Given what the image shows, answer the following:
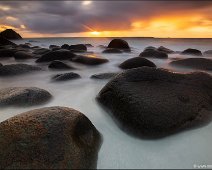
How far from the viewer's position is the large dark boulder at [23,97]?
329cm

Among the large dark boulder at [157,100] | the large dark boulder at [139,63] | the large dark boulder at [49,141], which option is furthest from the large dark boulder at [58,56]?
the large dark boulder at [49,141]

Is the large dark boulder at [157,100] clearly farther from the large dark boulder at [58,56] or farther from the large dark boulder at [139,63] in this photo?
the large dark boulder at [58,56]

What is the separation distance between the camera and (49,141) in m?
2.05

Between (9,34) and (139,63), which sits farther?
(9,34)

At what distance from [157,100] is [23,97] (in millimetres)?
1680

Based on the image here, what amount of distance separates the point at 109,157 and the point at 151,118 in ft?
1.90

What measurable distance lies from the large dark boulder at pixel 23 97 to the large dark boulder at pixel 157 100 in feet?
2.48

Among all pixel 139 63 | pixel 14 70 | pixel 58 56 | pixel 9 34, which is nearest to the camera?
pixel 14 70

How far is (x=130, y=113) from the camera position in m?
2.61

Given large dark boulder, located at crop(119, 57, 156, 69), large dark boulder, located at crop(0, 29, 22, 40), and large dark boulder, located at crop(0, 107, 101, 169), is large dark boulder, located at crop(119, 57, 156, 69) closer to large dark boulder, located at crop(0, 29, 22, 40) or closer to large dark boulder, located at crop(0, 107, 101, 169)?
large dark boulder, located at crop(0, 107, 101, 169)

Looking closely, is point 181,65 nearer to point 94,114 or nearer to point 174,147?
point 94,114

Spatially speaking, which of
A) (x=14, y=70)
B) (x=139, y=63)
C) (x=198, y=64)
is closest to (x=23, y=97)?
(x=14, y=70)

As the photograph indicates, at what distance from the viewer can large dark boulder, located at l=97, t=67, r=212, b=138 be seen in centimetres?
249

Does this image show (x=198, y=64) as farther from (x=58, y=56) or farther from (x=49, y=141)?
(x=49, y=141)
